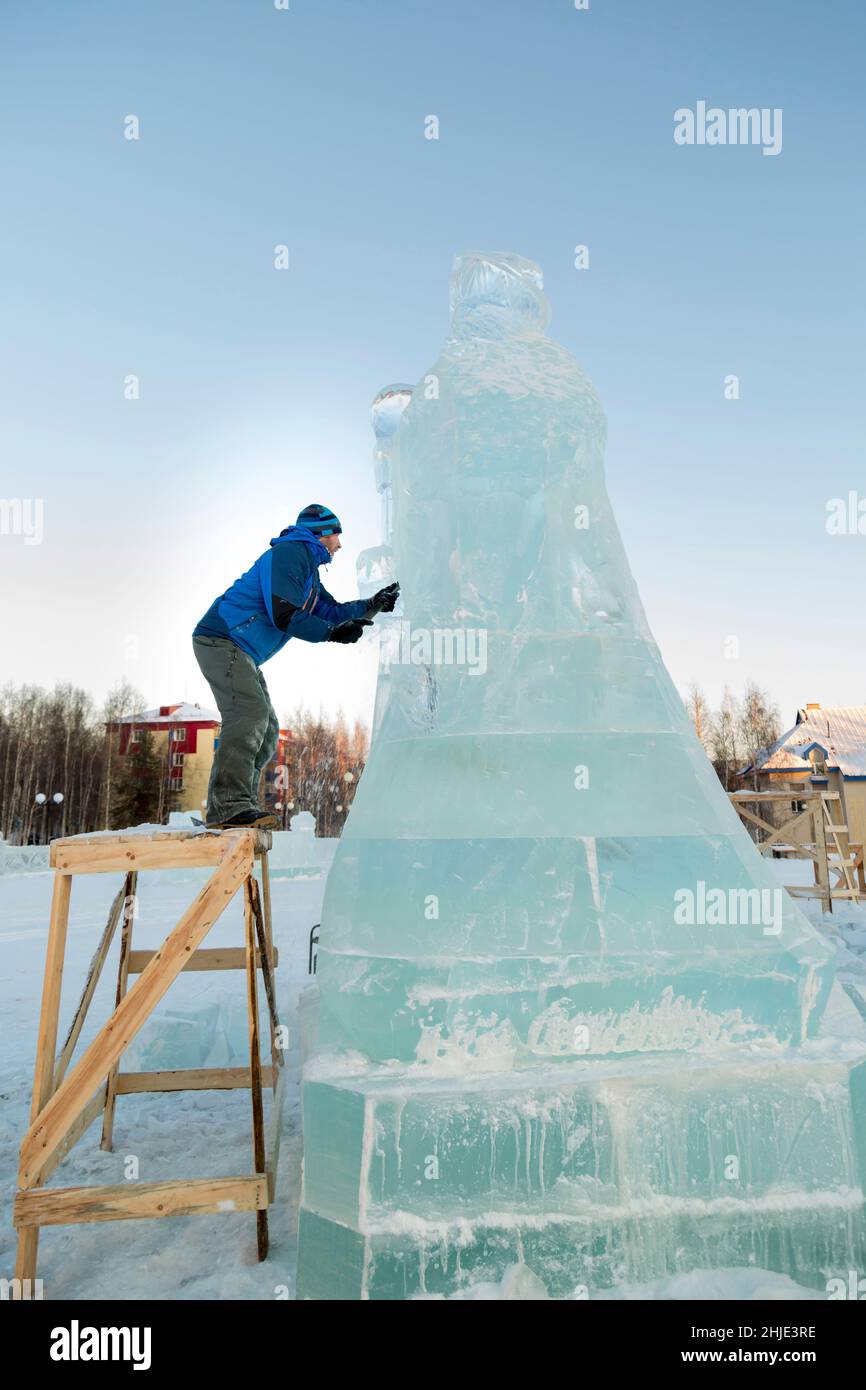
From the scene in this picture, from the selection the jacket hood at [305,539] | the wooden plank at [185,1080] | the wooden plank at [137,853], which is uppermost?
the jacket hood at [305,539]

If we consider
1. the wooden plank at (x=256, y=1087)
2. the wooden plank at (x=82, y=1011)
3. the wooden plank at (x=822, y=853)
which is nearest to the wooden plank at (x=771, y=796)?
the wooden plank at (x=822, y=853)

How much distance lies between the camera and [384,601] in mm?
3254

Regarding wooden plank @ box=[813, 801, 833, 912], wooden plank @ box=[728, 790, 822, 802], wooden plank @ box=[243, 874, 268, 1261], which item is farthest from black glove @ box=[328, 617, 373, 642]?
wooden plank @ box=[813, 801, 833, 912]

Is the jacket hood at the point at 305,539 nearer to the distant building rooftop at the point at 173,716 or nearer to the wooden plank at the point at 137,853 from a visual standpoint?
the wooden plank at the point at 137,853

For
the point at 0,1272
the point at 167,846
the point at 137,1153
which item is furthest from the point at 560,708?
the point at 137,1153

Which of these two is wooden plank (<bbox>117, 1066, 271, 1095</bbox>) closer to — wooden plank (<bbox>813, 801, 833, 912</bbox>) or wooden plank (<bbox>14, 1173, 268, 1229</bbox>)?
wooden plank (<bbox>14, 1173, 268, 1229</bbox>)

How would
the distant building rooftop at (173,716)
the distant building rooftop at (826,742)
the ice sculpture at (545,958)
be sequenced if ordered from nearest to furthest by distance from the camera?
the ice sculpture at (545,958) → the distant building rooftop at (826,742) → the distant building rooftop at (173,716)

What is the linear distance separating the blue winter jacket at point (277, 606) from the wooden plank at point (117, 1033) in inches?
41.0

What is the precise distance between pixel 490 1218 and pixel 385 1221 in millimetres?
301

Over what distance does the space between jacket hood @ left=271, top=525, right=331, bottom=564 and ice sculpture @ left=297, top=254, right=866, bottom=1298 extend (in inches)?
15.6

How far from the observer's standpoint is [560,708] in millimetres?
2865

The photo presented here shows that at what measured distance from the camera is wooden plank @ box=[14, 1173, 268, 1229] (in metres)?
2.30

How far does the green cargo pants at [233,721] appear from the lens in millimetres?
3107
